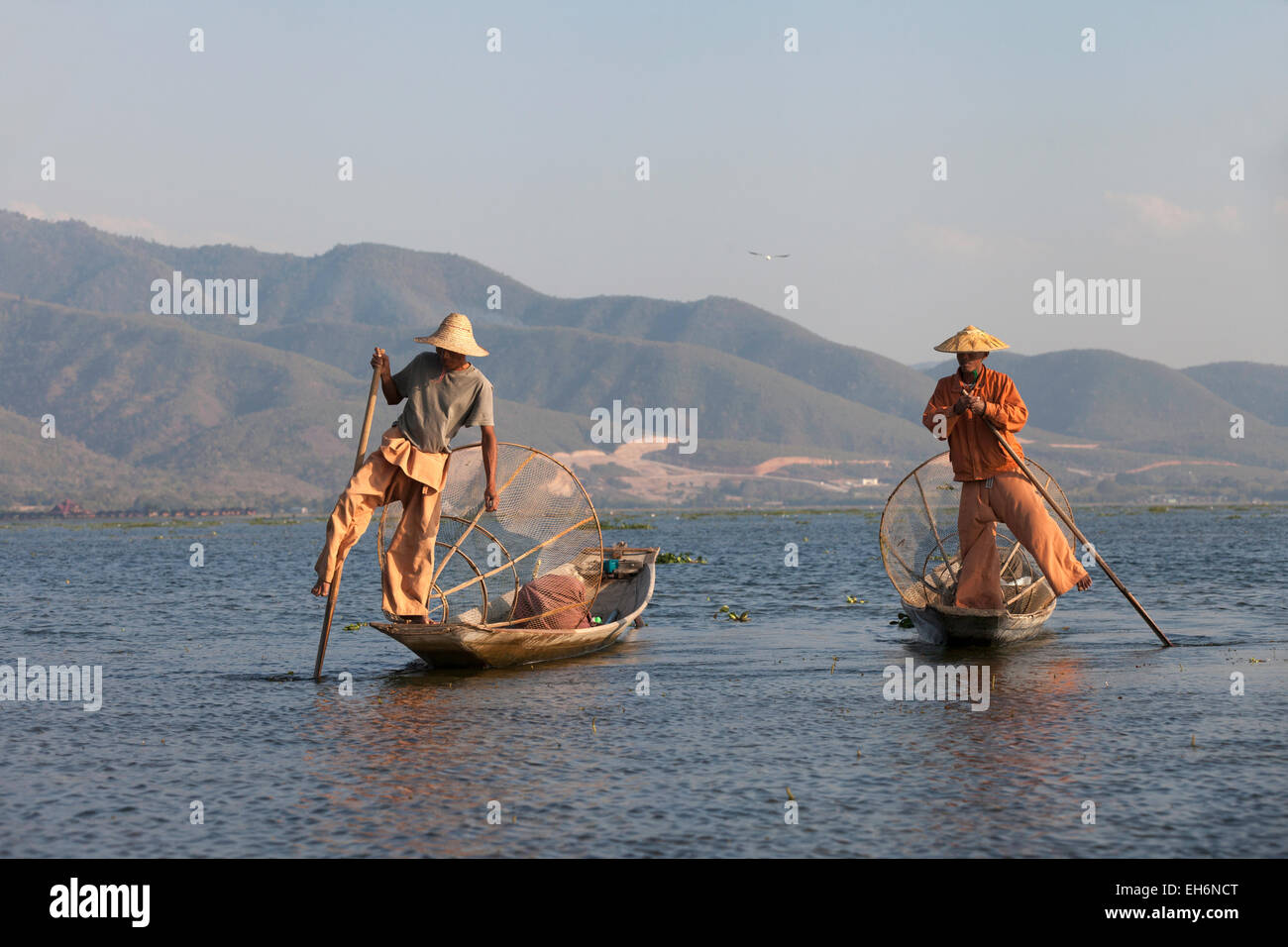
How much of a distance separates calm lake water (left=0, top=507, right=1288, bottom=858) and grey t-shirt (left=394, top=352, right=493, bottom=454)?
260 cm

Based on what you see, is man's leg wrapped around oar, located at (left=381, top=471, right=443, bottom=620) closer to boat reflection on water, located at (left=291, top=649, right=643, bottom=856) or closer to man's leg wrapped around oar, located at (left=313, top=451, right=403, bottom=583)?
man's leg wrapped around oar, located at (left=313, top=451, right=403, bottom=583)

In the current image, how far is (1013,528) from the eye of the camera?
15.0 metres

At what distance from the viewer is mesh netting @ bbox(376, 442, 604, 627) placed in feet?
50.6

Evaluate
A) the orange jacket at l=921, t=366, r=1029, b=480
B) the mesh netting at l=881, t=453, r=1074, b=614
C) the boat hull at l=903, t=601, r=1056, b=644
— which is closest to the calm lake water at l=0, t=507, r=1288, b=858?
the boat hull at l=903, t=601, r=1056, b=644

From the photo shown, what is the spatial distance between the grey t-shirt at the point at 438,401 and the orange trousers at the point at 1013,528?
571cm

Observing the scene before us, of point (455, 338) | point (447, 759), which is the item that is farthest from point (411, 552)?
point (447, 759)

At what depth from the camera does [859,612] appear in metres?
22.9

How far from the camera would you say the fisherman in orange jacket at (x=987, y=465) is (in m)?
14.6

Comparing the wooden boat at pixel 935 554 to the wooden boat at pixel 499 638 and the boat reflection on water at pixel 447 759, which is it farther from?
the boat reflection on water at pixel 447 759

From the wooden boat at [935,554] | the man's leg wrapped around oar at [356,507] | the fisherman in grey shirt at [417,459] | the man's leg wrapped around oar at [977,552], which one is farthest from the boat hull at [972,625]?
the man's leg wrapped around oar at [356,507]
